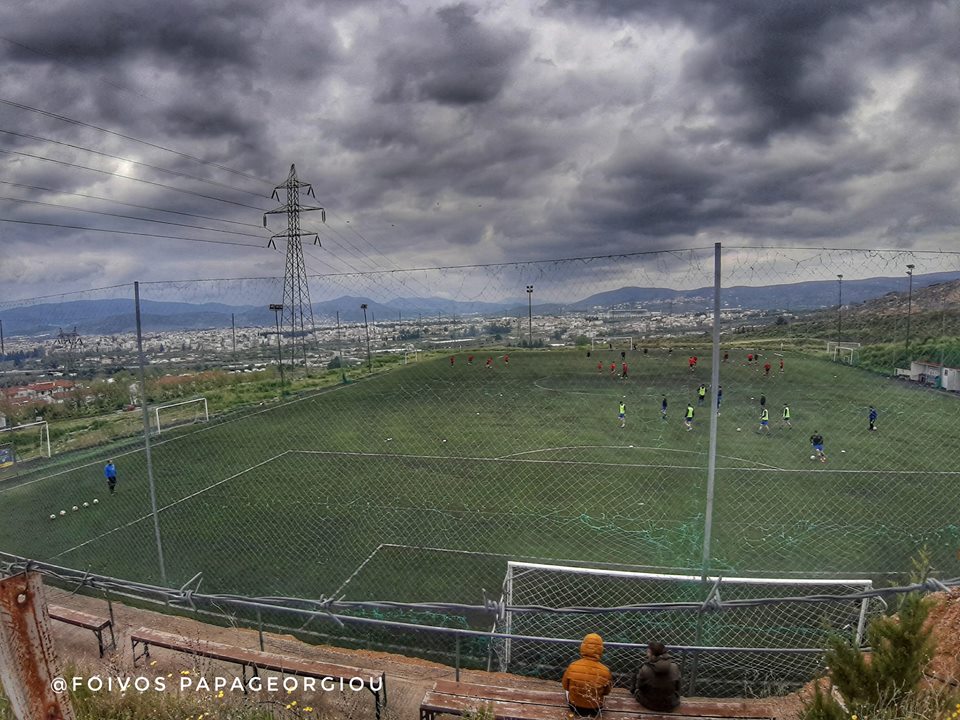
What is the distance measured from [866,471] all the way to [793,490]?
3.05 m

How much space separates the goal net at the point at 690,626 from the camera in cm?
616

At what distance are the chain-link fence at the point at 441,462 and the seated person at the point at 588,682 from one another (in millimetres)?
937

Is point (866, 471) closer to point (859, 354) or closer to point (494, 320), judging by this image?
point (494, 320)

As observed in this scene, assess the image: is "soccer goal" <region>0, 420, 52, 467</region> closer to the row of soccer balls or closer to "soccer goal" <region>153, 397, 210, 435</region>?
"soccer goal" <region>153, 397, 210, 435</region>

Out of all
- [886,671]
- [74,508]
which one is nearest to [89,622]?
[886,671]

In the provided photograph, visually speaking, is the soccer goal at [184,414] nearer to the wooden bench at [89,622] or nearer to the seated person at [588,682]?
the wooden bench at [89,622]

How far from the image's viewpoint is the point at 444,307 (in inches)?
308

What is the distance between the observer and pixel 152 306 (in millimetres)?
8375

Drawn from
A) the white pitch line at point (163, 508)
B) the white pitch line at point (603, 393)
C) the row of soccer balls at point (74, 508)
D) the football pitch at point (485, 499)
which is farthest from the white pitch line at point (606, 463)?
the white pitch line at point (603, 393)

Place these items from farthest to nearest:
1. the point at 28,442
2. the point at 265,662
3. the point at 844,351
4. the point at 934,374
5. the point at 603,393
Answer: the point at 844,351, the point at 603,393, the point at 934,374, the point at 28,442, the point at 265,662

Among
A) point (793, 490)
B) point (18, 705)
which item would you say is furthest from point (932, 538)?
point (18, 705)

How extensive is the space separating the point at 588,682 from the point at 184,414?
25.9 meters

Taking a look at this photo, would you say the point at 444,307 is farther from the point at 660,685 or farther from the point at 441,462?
the point at 441,462

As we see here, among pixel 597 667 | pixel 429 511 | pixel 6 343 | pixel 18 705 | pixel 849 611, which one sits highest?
pixel 6 343
